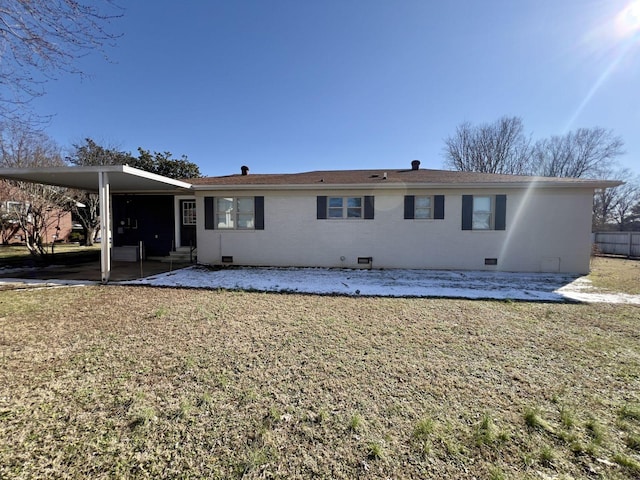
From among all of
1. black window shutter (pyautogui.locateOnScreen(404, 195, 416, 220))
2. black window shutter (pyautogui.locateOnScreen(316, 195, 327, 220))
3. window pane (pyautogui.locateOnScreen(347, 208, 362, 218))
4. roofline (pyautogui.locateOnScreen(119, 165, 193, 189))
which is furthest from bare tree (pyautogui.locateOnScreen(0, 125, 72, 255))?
black window shutter (pyautogui.locateOnScreen(404, 195, 416, 220))

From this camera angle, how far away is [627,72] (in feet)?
29.8

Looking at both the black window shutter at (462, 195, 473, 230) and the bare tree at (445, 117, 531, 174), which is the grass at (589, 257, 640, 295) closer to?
the black window shutter at (462, 195, 473, 230)

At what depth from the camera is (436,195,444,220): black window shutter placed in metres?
8.39

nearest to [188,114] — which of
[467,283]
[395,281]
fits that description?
[395,281]

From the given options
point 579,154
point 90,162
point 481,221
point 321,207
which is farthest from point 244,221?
point 579,154

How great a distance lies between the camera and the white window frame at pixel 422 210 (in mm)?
8484

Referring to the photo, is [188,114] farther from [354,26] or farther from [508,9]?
[508,9]

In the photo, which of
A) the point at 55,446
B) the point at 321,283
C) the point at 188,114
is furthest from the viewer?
the point at 188,114

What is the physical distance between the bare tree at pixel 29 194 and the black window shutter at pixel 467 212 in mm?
14434

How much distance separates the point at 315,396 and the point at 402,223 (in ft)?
23.1

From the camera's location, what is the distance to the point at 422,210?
336 inches

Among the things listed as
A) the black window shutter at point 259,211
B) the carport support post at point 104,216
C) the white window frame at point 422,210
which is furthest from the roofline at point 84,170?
the white window frame at point 422,210

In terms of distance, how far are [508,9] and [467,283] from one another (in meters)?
7.66

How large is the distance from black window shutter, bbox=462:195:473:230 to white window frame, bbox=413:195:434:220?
0.98m
